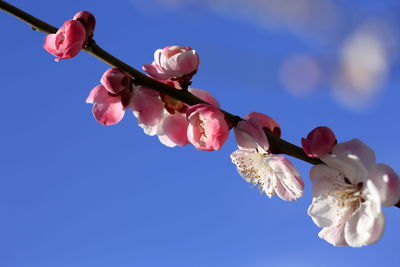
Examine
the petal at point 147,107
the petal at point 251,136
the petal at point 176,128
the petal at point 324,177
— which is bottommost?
the petal at point 324,177

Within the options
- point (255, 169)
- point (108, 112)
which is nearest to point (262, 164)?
point (255, 169)

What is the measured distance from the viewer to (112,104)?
124cm

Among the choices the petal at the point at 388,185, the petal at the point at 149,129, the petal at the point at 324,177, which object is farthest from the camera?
the petal at the point at 149,129

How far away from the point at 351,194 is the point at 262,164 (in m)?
0.21

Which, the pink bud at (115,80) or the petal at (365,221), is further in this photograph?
the pink bud at (115,80)

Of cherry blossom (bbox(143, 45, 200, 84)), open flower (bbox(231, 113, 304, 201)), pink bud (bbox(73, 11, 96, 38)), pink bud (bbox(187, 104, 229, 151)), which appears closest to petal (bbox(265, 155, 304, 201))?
open flower (bbox(231, 113, 304, 201))

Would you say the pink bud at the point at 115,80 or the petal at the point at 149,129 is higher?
the petal at the point at 149,129

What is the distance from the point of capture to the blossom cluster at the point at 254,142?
1.01 metres

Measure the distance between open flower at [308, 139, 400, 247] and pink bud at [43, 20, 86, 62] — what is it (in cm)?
52

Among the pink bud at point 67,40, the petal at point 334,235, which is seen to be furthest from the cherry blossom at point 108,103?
the petal at point 334,235

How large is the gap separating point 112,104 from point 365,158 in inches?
21.8

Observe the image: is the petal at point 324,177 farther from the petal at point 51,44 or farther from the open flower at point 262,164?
the petal at point 51,44

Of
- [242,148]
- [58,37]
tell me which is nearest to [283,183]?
[242,148]

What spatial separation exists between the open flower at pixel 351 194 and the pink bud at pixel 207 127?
0.62ft
